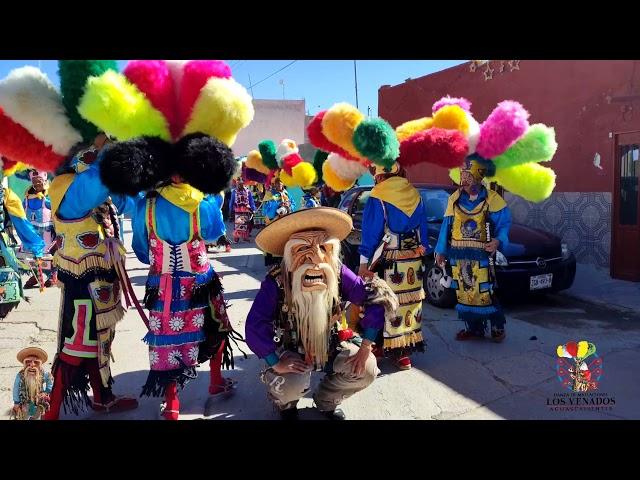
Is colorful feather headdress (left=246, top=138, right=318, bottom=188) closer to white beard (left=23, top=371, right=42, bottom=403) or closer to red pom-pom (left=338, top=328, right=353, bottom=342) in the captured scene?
red pom-pom (left=338, top=328, right=353, bottom=342)

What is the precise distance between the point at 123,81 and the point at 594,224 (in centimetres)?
736

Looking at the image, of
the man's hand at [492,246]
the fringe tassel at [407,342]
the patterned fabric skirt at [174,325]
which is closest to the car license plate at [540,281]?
the man's hand at [492,246]

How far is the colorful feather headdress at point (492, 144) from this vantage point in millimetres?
4148

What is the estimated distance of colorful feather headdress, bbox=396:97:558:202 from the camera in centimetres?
415

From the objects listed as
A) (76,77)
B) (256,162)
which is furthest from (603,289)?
(256,162)

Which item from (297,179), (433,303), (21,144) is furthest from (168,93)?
(297,179)

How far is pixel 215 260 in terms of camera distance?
1051 cm

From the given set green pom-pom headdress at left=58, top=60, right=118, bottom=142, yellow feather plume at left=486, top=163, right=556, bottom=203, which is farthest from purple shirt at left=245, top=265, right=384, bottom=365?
yellow feather plume at left=486, top=163, right=556, bottom=203

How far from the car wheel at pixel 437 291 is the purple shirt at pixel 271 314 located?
3065mm

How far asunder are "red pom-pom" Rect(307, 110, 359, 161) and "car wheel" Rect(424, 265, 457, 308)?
87.4 inches

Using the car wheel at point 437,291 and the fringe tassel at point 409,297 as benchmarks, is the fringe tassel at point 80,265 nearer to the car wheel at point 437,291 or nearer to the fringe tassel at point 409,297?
the fringe tassel at point 409,297

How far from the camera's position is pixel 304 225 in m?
2.83

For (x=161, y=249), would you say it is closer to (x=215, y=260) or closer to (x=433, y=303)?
(x=433, y=303)

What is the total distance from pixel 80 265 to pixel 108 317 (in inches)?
14.9
